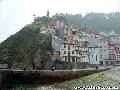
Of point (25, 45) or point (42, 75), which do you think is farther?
point (42, 75)

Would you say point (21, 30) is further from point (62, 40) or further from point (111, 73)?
point (111, 73)

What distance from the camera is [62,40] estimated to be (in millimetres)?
9594

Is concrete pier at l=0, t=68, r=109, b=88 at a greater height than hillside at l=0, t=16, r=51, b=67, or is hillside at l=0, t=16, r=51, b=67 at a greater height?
hillside at l=0, t=16, r=51, b=67

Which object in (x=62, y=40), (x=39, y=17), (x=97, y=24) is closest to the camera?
(x=97, y=24)

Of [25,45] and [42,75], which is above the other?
[25,45]

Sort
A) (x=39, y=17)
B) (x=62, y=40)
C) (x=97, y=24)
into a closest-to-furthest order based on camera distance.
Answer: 1. (x=97, y=24)
2. (x=39, y=17)
3. (x=62, y=40)

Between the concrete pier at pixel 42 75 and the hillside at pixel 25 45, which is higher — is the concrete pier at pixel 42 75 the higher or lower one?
the lower one

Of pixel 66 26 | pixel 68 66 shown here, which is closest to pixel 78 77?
pixel 68 66

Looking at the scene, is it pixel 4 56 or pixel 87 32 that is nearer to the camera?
pixel 87 32

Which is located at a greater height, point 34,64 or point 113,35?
point 113,35

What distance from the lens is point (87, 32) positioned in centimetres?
881

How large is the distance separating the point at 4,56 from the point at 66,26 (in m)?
1.76

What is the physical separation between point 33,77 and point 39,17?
1.65 meters

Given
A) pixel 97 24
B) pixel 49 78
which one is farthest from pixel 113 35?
pixel 49 78
